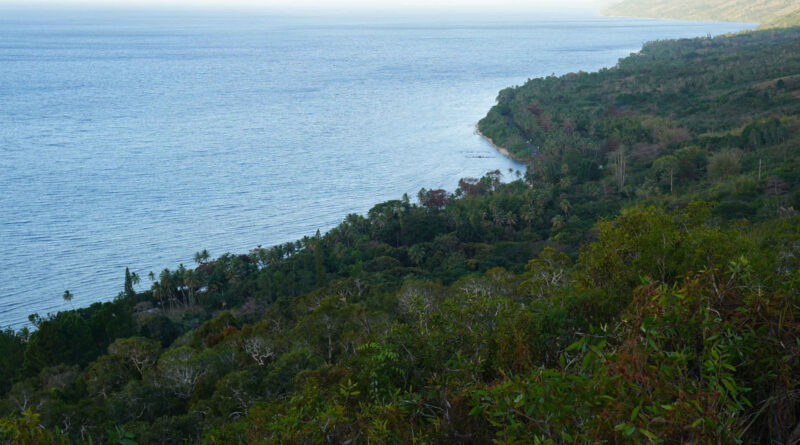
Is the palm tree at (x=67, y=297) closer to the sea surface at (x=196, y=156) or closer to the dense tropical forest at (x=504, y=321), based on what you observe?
the sea surface at (x=196, y=156)

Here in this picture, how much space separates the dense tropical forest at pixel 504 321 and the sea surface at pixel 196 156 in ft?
18.1

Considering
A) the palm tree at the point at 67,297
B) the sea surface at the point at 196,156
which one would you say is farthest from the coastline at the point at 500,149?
the palm tree at the point at 67,297

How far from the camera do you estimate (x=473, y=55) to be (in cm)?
17700

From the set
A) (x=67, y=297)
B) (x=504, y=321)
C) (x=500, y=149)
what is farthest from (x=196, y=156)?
(x=504, y=321)

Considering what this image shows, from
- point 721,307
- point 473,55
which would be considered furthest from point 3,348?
point 473,55

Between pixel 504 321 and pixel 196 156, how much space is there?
2840 inches

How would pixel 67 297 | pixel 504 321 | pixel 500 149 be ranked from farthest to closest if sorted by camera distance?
pixel 500 149
pixel 67 297
pixel 504 321

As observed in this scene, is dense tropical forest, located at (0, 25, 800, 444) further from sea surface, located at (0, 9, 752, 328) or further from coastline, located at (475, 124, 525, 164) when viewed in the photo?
sea surface, located at (0, 9, 752, 328)

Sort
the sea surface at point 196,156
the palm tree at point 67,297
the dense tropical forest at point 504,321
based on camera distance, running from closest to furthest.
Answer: the dense tropical forest at point 504,321 < the palm tree at point 67,297 < the sea surface at point 196,156

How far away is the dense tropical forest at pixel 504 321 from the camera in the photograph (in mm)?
4785

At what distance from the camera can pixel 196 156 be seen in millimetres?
75688

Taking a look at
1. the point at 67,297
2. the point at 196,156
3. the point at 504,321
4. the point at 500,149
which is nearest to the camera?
the point at 504,321

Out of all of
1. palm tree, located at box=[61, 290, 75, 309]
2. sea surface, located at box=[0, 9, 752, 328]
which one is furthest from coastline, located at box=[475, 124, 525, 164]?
palm tree, located at box=[61, 290, 75, 309]

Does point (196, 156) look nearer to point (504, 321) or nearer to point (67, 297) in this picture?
point (67, 297)
